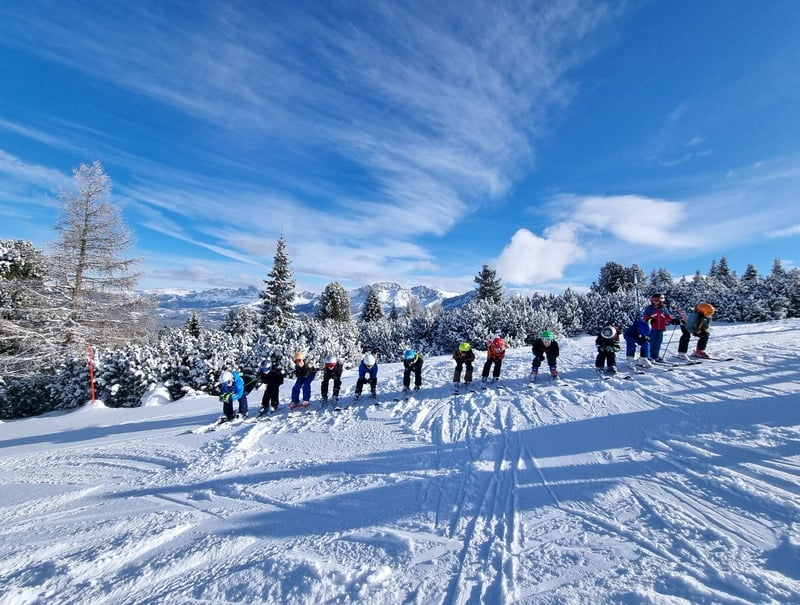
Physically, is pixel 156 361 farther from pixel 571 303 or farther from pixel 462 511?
pixel 571 303

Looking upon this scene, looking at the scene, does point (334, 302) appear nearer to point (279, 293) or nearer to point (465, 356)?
point (279, 293)

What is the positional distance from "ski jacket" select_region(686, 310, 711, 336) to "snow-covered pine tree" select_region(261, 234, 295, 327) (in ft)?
81.3

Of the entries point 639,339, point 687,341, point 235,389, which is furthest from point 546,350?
point 235,389

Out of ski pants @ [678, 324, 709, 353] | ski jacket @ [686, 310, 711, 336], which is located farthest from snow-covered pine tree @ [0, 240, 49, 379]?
ski jacket @ [686, 310, 711, 336]

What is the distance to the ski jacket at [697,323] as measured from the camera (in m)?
8.94

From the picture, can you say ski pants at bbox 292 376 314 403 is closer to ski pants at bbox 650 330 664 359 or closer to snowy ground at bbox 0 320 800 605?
snowy ground at bbox 0 320 800 605

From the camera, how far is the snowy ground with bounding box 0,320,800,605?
2.97 meters

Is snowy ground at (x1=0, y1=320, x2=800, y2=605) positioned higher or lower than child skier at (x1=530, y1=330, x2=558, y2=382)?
lower

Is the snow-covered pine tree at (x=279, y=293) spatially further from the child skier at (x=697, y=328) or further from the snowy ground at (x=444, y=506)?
the child skier at (x=697, y=328)

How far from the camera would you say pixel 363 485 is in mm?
4742

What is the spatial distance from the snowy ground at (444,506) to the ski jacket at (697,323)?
1.59m

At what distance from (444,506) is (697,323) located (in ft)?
29.6

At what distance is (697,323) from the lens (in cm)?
902

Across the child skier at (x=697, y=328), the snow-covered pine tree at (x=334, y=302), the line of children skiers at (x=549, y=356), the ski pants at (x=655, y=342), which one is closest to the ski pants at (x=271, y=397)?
the line of children skiers at (x=549, y=356)
